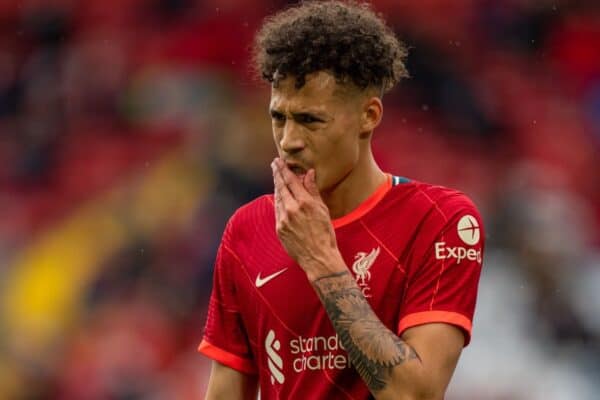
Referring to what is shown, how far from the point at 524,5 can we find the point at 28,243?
357cm

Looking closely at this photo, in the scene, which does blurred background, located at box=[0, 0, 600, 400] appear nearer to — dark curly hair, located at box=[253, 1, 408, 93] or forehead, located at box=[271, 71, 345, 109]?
dark curly hair, located at box=[253, 1, 408, 93]

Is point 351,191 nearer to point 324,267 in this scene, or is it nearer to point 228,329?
point 324,267

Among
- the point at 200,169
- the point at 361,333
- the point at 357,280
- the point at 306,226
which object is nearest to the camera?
the point at 361,333

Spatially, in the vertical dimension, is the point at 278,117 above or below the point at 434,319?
above

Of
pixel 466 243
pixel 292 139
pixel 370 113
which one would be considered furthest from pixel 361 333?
pixel 370 113

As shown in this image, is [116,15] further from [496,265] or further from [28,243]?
[496,265]

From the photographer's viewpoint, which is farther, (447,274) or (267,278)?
(267,278)

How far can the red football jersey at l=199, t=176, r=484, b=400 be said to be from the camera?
3092 mm

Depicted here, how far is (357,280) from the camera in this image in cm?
315

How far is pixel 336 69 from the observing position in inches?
123

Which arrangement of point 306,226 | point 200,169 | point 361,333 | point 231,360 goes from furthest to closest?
point 200,169, point 231,360, point 306,226, point 361,333

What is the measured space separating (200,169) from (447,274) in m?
4.15

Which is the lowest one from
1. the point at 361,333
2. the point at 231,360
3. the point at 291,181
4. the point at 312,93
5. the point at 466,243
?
the point at 231,360

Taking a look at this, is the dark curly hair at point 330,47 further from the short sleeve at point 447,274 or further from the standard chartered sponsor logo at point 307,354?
the standard chartered sponsor logo at point 307,354
